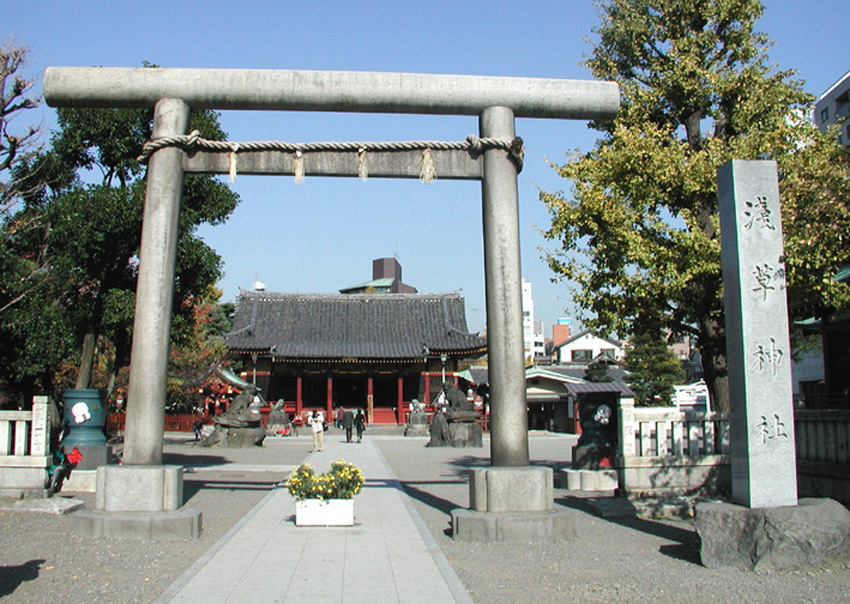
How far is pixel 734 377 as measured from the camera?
701 centimetres

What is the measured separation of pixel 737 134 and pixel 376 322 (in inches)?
1151

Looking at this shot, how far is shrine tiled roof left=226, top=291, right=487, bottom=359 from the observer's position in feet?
123

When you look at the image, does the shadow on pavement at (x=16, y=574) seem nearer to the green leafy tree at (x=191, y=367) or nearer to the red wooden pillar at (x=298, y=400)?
the green leafy tree at (x=191, y=367)

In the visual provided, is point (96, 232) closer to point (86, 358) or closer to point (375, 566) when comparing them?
point (86, 358)

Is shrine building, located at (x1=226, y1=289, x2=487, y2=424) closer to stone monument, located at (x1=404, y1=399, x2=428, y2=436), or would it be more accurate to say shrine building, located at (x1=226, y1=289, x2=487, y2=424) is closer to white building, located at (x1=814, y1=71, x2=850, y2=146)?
stone monument, located at (x1=404, y1=399, x2=428, y2=436)

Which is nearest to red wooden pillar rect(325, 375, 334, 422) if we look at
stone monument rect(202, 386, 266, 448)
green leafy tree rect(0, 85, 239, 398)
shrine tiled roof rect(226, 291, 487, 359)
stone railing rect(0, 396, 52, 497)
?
shrine tiled roof rect(226, 291, 487, 359)

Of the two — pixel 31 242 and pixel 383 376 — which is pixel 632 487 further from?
pixel 383 376

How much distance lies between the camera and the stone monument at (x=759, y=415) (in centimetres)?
631

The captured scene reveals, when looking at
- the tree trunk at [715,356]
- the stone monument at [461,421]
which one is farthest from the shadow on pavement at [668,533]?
the stone monument at [461,421]

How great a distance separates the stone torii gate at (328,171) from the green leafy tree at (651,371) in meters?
32.1

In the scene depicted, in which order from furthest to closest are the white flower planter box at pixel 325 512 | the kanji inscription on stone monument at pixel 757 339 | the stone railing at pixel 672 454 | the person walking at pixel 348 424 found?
the person walking at pixel 348 424 < the stone railing at pixel 672 454 < the white flower planter box at pixel 325 512 < the kanji inscription on stone monument at pixel 757 339

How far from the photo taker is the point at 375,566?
22.1 ft

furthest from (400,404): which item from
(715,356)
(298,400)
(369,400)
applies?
(715,356)

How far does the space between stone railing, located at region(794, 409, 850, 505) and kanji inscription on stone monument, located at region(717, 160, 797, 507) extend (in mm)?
3202
